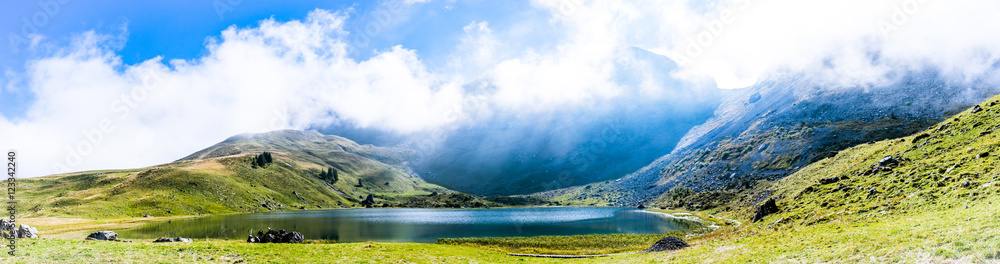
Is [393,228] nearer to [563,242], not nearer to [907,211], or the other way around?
[563,242]

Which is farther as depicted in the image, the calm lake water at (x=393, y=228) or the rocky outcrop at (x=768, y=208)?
the calm lake water at (x=393, y=228)

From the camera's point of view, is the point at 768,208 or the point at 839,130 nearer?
the point at 768,208

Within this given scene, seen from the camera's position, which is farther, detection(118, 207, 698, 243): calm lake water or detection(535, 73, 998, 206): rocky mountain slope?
detection(535, 73, 998, 206): rocky mountain slope

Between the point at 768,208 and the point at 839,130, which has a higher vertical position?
the point at 839,130

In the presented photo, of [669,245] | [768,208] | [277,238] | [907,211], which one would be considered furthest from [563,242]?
[907,211]

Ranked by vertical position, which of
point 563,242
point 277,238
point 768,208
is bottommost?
point 563,242

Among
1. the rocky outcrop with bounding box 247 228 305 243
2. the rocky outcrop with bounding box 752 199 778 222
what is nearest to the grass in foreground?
the rocky outcrop with bounding box 752 199 778 222

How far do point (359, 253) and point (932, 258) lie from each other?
40.9 metres

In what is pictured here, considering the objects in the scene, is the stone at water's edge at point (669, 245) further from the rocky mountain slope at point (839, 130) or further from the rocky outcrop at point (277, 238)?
the rocky mountain slope at point (839, 130)

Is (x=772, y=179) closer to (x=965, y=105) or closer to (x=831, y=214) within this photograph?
(x=965, y=105)

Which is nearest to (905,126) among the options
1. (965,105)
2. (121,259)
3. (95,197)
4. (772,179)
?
(965,105)

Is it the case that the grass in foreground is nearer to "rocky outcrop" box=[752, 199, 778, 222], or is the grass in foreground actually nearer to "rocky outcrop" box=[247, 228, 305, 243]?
"rocky outcrop" box=[752, 199, 778, 222]

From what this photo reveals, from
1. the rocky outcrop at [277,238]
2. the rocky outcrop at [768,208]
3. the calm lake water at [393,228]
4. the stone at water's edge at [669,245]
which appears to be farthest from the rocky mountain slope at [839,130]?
the rocky outcrop at [277,238]

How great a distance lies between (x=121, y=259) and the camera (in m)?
27.2
